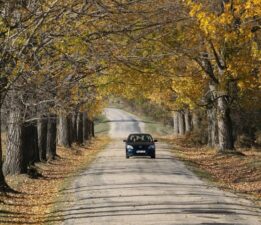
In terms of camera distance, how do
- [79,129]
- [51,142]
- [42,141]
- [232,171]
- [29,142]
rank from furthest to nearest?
[79,129] → [51,142] → [42,141] → [232,171] → [29,142]

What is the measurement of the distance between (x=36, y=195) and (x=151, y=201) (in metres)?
4.43

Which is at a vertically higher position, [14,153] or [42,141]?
[42,141]

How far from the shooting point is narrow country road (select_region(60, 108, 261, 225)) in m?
16.2

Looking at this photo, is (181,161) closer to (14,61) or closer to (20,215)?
(20,215)

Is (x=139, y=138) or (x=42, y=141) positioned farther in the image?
(x=139, y=138)

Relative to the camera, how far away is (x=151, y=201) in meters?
19.2

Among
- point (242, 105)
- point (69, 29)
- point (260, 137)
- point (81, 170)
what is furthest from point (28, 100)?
point (260, 137)

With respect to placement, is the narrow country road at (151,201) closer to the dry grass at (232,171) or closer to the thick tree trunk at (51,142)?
the dry grass at (232,171)

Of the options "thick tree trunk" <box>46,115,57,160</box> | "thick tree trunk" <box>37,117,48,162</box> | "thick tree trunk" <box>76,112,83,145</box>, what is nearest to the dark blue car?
"thick tree trunk" <box>46,115,57,160</box>

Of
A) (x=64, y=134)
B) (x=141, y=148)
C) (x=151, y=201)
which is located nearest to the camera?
(x=151, y=201)

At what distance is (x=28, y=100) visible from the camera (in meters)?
20.1

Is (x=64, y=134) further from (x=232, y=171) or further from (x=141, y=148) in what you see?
(x=232, y=171)

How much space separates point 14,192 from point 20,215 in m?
3.97

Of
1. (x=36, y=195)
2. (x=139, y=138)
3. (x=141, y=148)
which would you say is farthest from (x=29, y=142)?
(x=139, y=138)
